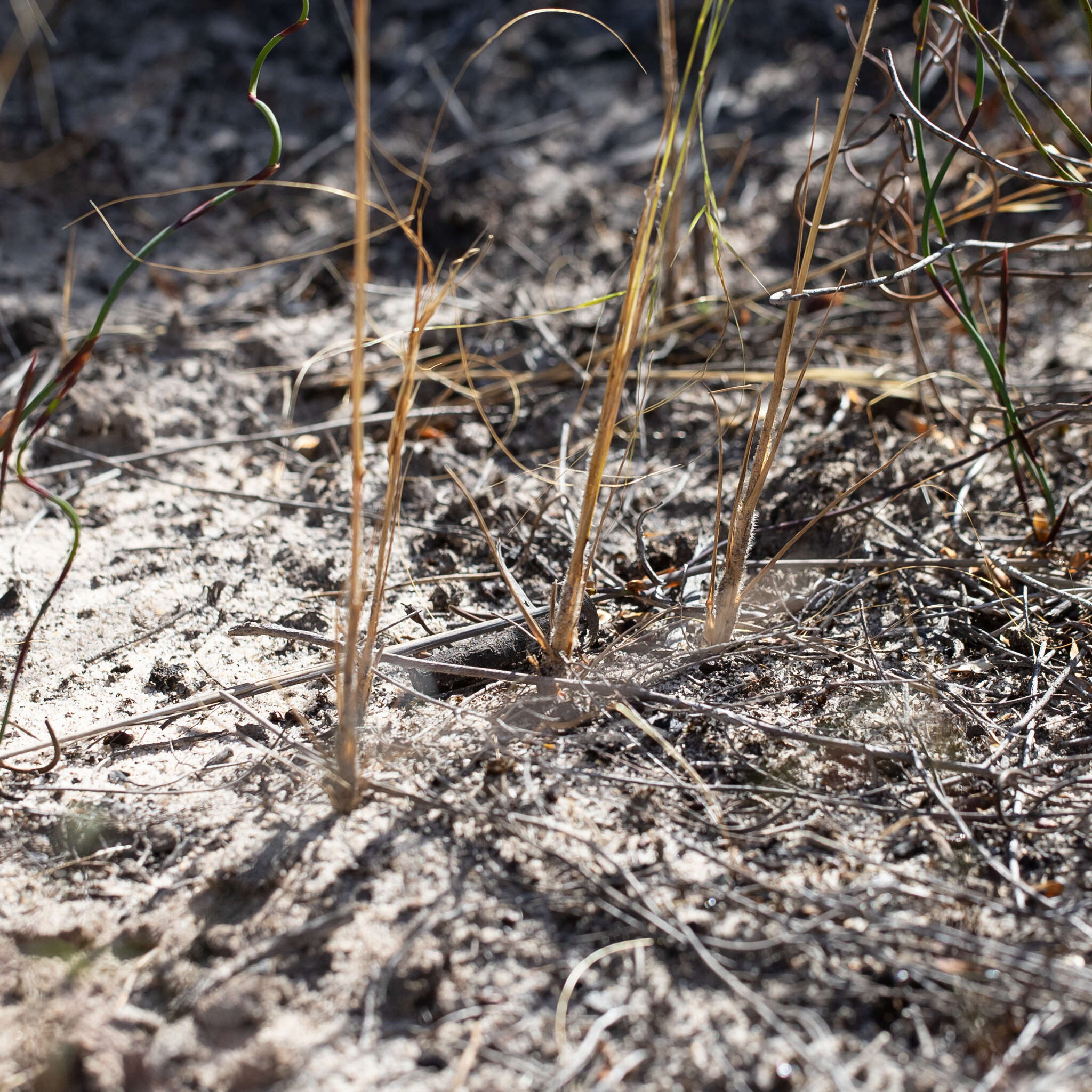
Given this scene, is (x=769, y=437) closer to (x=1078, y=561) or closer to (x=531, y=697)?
(x=531, y=697)

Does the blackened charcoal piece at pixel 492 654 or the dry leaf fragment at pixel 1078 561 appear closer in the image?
the blackened charcoal piece at pixel 492 654

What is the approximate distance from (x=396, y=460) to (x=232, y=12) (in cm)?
307

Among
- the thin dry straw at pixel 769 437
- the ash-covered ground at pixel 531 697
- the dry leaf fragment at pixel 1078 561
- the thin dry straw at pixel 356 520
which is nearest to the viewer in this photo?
the thin dry straw at pixel 356 520

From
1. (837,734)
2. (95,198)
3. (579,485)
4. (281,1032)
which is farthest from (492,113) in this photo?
(281,1032)

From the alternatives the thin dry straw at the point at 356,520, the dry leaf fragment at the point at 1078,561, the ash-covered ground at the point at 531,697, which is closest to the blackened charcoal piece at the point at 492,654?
the ash-covered ground at the point at 531,697

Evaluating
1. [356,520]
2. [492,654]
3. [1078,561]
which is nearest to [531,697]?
[492,654]

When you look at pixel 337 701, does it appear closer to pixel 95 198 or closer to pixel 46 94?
pixel 95 198

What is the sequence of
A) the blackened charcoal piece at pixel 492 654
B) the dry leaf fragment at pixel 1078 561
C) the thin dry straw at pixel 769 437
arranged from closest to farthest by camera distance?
the thin dry straw at pixel 769 437 < the blackened charcoal piece at pixel 492 654 < the dry leaf fragment at pixel 1078 561

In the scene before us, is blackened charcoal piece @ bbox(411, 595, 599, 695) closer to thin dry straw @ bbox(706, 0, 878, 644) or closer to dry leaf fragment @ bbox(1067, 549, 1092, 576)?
thin dry straw @ bbox(706, 0, 878, 644)

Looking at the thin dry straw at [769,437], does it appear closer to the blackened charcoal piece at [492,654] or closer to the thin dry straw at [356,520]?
the blackened charcoal piece at [492,654]

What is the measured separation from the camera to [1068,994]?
0.87 meters

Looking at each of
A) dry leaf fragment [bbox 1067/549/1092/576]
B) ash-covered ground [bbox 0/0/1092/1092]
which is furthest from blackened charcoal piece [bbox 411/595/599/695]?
dry leaf fragment [bbox 1067/549/1092/576]

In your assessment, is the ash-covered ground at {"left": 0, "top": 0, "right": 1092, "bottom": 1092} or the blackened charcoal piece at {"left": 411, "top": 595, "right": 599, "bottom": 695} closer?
the ash-covered ground at {"left": 0, "top": 0, "right": 1092, "bottom": 1092}

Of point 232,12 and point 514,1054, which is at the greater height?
point 232,12
